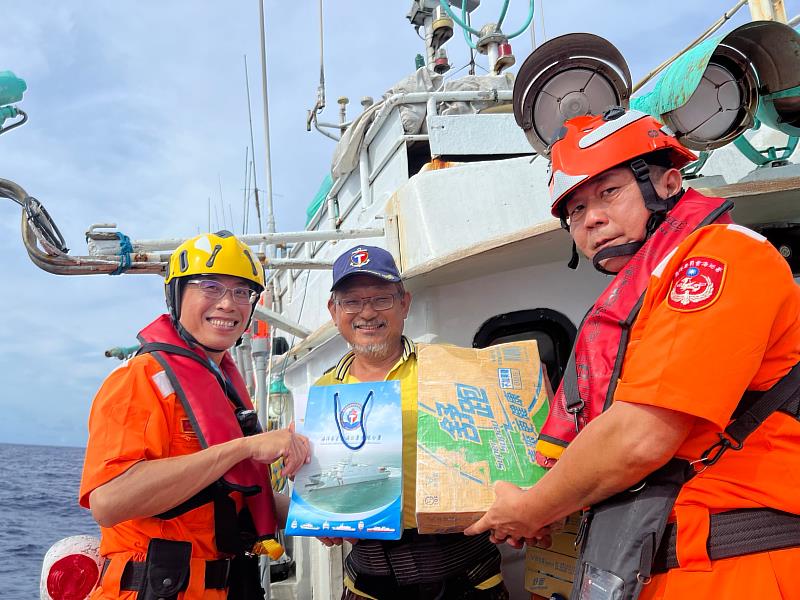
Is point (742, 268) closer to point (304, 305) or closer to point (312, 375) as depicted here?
point (312, 375)

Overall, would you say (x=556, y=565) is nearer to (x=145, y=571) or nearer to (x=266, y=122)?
(x=145, y=571)

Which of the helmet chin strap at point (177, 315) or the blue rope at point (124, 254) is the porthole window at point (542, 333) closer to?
the helmet chin strap at point (177, 315)

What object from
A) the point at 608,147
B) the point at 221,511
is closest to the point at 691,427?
the point at 608,147

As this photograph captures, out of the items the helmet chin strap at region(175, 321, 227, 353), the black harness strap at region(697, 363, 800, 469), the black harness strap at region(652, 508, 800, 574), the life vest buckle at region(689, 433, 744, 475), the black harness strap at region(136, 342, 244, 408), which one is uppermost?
the helmet chin strap at region(175, 321, 227, 353)

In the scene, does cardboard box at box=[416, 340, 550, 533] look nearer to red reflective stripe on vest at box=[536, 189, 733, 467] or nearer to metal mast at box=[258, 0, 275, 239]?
red reflective stripe on vest at box=[536, 189, 733, 467]

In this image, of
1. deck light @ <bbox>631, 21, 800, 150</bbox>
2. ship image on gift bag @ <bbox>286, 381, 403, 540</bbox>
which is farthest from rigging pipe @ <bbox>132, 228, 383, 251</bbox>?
deck light @ <bbox>631, 21, 800, 150</bbox>

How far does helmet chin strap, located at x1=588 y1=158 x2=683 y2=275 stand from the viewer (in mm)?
1644

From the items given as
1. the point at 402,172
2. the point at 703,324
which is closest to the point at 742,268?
the point at 703,324

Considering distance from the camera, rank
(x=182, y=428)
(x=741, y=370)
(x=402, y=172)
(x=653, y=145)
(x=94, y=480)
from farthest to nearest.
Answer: (x=402, y=172)
(x=182, y=428)
(x=94, y=480)
(x=653, y=145)
(x=741, y=370)

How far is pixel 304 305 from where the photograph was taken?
27.8 feet

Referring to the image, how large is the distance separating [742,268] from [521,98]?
1.47 m

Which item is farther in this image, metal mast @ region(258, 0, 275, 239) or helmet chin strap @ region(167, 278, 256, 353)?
metal mast @ region(258, 0, 275, 239)

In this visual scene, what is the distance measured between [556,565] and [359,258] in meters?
1.52

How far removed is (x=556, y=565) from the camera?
236 centimetres
